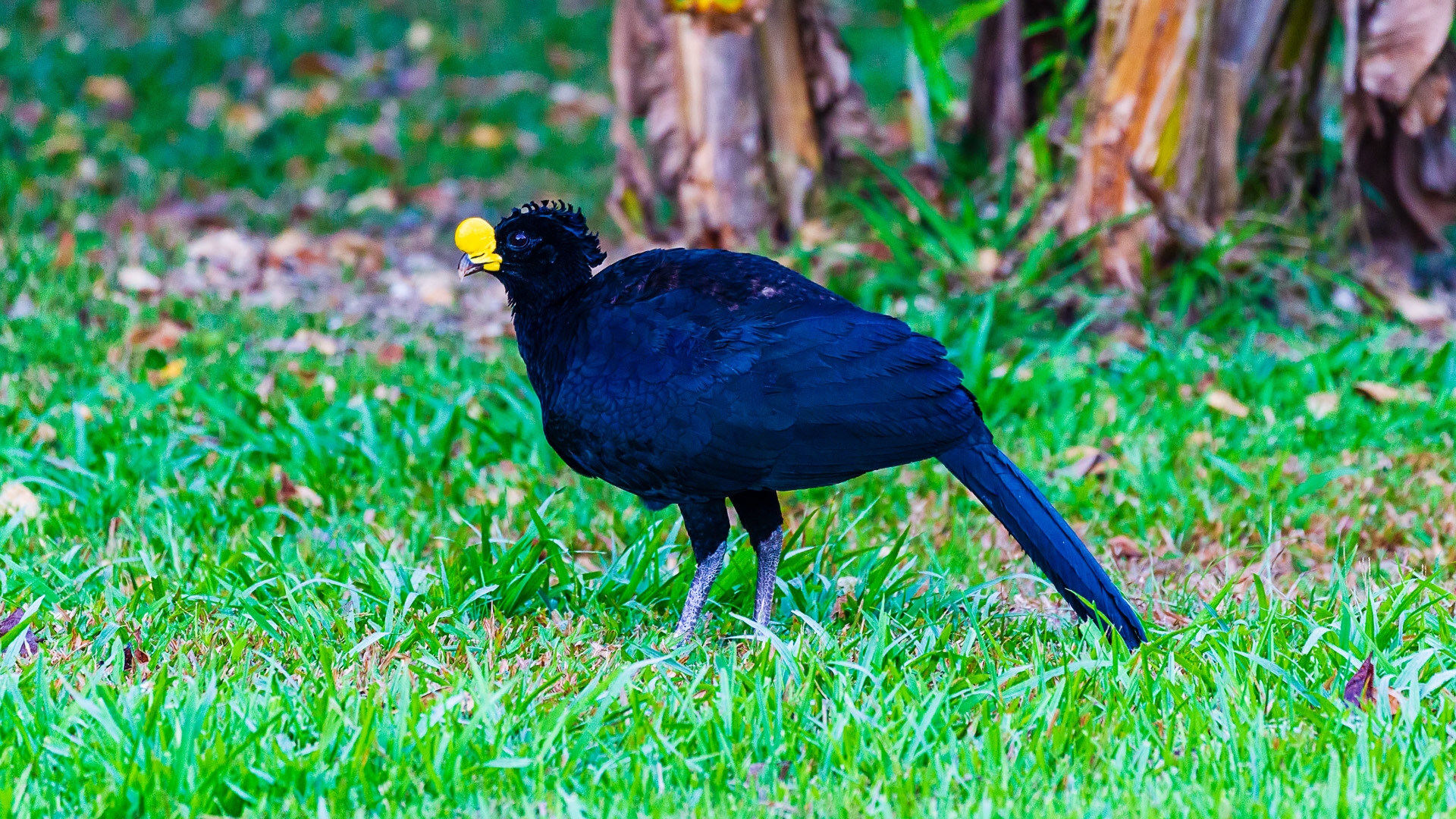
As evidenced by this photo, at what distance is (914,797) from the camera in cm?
255

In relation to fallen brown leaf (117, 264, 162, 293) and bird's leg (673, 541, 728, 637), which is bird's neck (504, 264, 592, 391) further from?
fallen brown leaf (117, 264, 162, 293)

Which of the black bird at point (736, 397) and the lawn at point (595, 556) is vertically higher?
the black bird at point (736, 397)

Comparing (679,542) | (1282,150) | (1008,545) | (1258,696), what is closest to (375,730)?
(679,542)

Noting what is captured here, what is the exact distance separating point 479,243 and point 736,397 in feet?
2.25

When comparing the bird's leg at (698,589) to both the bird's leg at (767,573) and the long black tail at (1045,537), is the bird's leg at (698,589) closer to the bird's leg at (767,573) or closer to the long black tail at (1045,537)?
the bird's leg at (767,573)

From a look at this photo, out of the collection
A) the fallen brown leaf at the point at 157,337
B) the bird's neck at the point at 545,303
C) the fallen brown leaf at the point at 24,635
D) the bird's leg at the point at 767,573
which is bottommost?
the bird's leg at the point at 767,573

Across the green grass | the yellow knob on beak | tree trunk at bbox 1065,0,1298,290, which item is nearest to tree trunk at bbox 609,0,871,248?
tree trunk at bbox 1065,0,1298,290

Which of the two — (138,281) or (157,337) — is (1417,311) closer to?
(157,337)

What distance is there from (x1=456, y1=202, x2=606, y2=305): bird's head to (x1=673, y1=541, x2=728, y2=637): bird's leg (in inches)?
26.4

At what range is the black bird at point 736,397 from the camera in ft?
9.80

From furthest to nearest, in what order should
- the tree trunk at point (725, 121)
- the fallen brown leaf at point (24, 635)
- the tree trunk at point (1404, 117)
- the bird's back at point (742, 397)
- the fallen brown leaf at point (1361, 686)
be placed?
the tree trunk at point (725, 121) < the tree trunk at point (1404, 117) < the fallen brown leaf at point (24, 635) < the bird's back at point (742, 397) < the fallen brown leaf at point (1361, 686)

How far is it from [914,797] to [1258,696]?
79 centimetres

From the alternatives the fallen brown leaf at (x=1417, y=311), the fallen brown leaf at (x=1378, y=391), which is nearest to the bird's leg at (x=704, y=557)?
the fallen brown leaf at (x=1378, y=391)

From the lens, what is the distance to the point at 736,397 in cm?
298
